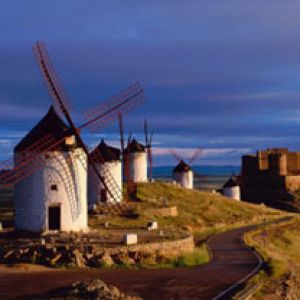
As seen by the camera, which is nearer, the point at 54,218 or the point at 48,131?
the point at 54,218

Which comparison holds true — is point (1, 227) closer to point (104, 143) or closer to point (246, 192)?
point (104, 143)

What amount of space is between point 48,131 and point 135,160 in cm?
2906

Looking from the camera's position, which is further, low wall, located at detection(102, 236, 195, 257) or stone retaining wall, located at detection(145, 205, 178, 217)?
stone retaining wall, located at detection(145, 205, 178, 217)

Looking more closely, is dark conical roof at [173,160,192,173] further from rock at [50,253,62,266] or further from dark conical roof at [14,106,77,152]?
rock at [50,253,62,266]

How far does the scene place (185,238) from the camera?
1162 inches

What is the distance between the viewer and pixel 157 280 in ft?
73.0

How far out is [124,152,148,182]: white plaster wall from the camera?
6038 cm

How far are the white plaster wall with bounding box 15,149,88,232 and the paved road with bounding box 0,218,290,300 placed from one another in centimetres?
747

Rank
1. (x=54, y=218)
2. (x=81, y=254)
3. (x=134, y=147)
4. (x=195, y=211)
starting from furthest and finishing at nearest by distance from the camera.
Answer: (x=134, y=147), (x=195, y=211), (x=54, y=218), (x=81, y=254)

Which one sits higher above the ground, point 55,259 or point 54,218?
point 54,218

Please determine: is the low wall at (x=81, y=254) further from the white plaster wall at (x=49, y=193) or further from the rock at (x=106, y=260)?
the white plaster wall at (x=49, y=193)

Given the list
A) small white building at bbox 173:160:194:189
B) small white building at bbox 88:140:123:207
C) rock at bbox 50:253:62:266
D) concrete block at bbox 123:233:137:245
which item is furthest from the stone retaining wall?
small white building at bbox 173:160:194:189

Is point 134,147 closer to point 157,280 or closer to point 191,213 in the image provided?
point 191,213

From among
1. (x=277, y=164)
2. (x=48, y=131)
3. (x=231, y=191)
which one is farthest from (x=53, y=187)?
(x=277, y=164)
